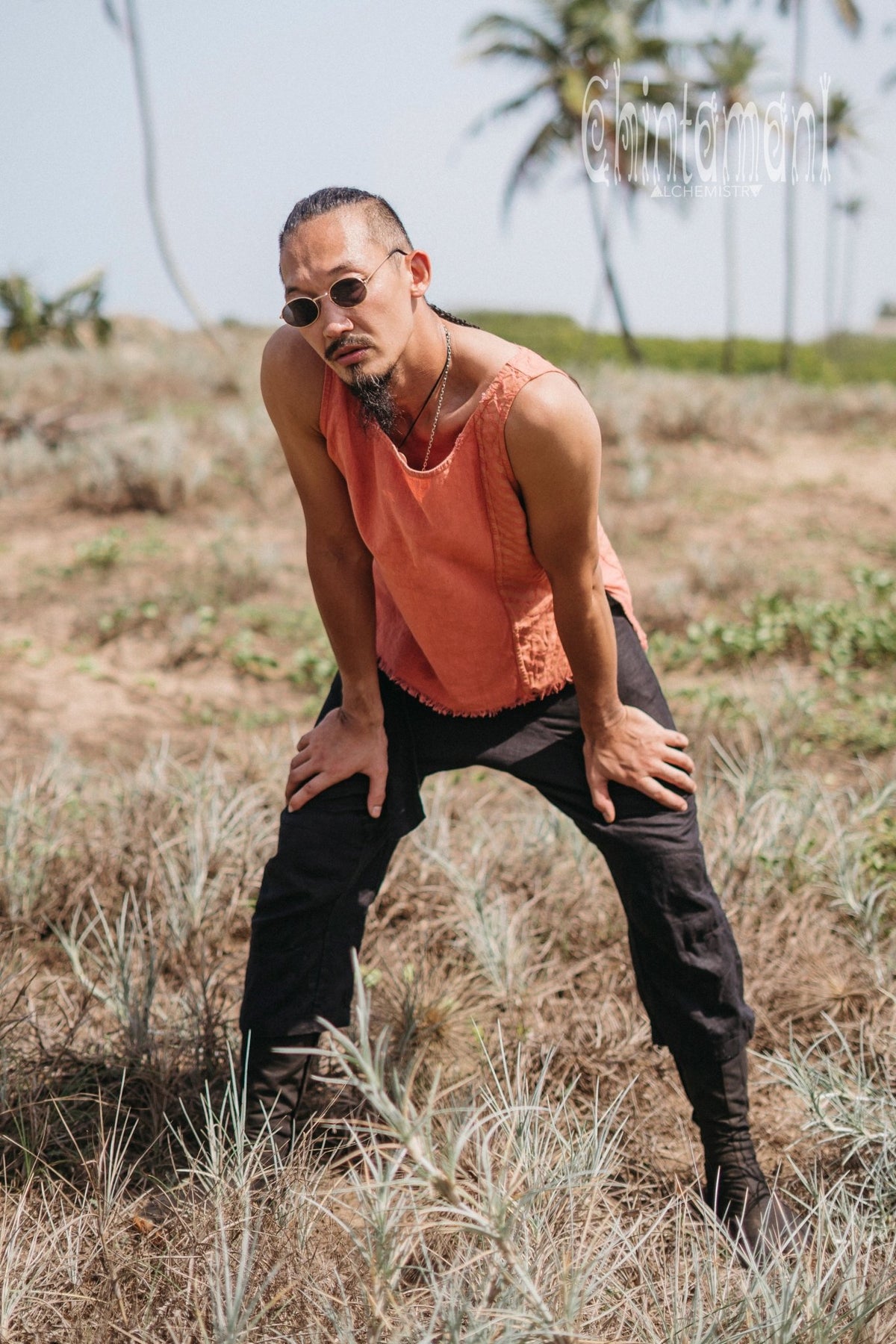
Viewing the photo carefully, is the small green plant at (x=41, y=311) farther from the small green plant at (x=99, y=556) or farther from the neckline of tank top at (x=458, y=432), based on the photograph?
the neckline of tank top at (x=458, y=432)

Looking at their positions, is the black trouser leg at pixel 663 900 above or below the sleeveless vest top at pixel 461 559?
below

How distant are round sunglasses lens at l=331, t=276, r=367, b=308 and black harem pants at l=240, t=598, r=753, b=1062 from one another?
2.76 feet

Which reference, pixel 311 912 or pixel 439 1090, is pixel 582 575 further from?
pixel 439 1090

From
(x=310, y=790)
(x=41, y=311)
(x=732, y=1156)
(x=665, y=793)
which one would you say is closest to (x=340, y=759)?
(x=310, y=790)

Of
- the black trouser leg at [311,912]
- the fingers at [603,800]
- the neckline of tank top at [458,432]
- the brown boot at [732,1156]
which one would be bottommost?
the brown boot at [732,1156]

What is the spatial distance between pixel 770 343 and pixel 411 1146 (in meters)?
37.6

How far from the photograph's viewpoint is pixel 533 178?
24.7 meters

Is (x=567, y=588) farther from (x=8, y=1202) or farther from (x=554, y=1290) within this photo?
(x=8, y=1202)

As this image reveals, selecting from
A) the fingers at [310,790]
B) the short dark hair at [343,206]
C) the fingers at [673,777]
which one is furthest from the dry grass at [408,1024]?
the short dark hair at [343,206]

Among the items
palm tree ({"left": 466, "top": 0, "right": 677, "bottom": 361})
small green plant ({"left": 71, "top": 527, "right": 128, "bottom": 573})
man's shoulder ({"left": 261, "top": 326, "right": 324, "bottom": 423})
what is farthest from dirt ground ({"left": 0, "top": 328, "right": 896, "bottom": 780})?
palm tree ({"left": 466, "top": 0, "right": 677, "bottom": 361})

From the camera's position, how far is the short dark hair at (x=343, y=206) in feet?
6.01

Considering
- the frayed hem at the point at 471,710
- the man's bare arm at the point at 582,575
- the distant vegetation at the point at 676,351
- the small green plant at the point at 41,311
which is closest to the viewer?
A: the man's bare arm at the point at 582,575

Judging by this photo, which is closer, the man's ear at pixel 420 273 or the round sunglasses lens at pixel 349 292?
the round sunglasses lens at pixel 349 292

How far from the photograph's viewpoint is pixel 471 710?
213 cm
